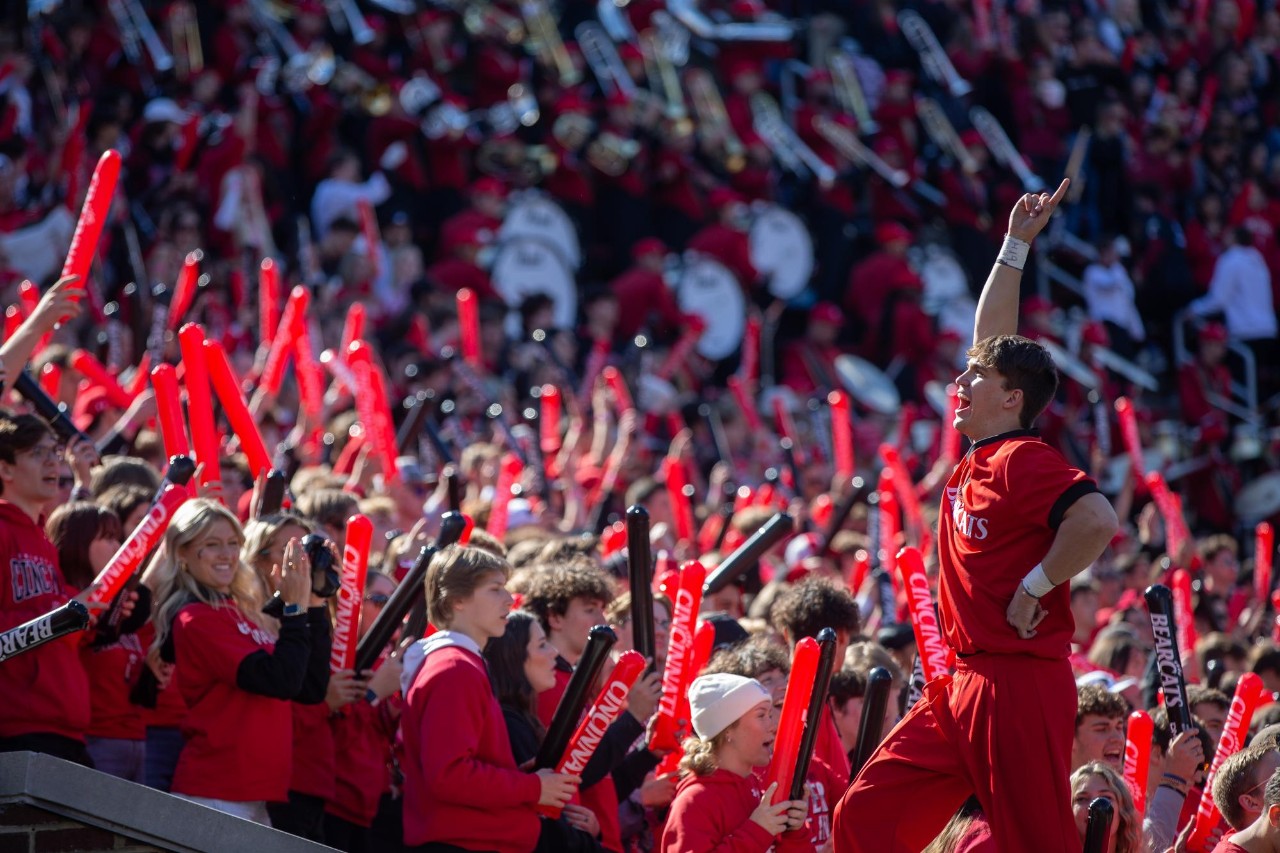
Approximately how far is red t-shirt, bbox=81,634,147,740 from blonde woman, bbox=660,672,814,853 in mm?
1480

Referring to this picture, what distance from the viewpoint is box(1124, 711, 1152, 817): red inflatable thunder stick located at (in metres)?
4.84

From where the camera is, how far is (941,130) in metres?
18.3

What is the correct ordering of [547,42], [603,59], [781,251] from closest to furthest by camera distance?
[781,251], [547,42], [603,59]

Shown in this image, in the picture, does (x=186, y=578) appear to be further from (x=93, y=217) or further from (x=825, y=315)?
(x=825, y=315)

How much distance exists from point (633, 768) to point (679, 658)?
0.48 m

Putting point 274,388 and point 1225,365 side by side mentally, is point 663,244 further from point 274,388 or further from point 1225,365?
point 274,388

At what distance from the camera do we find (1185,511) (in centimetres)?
1451

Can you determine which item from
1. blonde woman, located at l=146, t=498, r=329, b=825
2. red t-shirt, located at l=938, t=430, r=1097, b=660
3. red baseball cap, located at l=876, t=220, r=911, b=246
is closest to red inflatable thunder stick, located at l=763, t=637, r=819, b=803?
red t-shirt, located at l=938, t=430, r=1097, b=660

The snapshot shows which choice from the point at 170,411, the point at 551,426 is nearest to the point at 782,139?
the point at 551,426

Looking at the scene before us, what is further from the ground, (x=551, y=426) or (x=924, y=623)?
(x=924, y=623)

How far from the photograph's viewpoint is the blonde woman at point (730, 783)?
4.51 metres

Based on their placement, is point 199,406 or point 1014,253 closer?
point 1014,253

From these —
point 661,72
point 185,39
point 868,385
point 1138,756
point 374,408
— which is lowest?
point 868,385

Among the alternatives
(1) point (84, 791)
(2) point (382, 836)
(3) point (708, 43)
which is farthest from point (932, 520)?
(3) point (708, 43)
